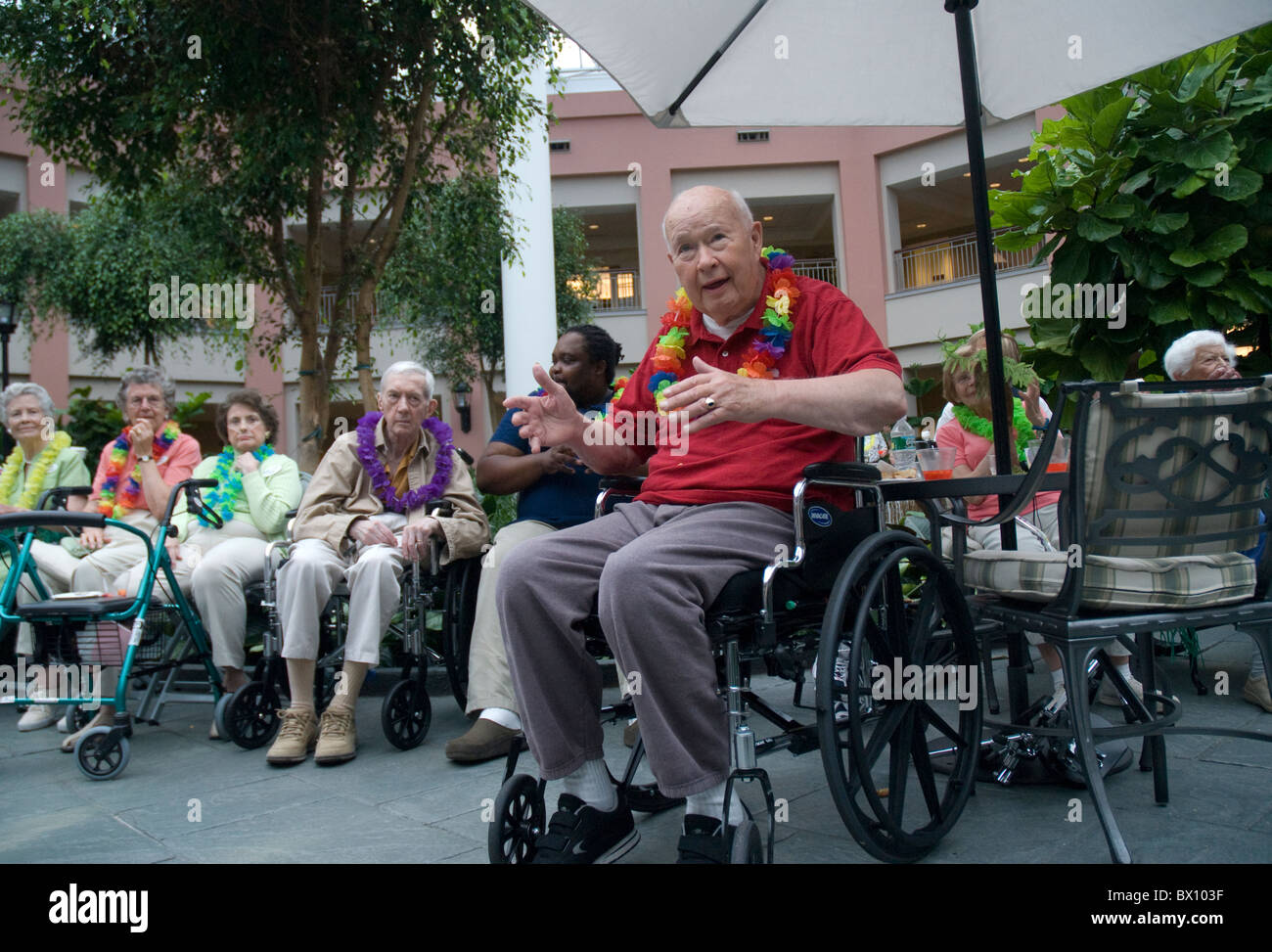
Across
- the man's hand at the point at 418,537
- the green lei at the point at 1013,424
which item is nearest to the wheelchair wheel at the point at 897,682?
the green lei at the point at 1013,424

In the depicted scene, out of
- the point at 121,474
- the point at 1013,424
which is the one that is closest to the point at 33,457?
the point at 121,474

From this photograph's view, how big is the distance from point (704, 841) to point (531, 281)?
527 cm

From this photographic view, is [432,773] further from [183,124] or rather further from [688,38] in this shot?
[183,124]

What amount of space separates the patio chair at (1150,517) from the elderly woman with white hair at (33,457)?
4316mm

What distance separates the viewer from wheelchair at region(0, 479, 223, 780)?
10.3ft

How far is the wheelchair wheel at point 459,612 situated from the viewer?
348cm

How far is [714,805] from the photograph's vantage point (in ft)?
5.88

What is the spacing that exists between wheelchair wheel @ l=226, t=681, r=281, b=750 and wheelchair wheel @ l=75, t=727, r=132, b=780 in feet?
1.10

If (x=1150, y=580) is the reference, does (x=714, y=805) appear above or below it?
below

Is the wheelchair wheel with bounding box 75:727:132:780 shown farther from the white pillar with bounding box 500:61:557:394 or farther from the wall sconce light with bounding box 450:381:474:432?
the wall sconce light with bounding box 450:381:474:432

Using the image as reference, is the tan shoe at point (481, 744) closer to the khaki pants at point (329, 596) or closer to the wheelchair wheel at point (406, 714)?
the wheelchair wheel at point (406, 714)

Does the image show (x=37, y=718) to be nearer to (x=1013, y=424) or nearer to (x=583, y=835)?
(x=583, y=835)
